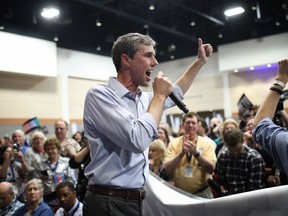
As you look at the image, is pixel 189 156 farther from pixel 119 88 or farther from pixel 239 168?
pixel 119 88

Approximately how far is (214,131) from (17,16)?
18.6ft

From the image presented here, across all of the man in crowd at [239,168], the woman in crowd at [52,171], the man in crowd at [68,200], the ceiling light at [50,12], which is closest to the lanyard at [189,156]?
the man in crowd at [239,168]

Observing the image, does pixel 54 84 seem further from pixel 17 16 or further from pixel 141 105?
pixel 141 105

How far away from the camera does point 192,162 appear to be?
364cm

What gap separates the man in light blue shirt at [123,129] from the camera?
146 cm

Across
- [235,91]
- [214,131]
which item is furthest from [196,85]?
[214,131]

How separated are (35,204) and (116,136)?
2682mm

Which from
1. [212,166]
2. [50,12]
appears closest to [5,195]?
[212,166]

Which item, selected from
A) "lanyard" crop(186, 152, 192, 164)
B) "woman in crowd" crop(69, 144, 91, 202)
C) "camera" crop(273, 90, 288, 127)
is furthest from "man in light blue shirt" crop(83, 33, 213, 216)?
"woman in crowd" crop(69, 144, 91, 202)

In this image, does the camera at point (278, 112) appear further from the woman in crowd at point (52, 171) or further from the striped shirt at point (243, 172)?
the woman in crowd at point (52, 171)

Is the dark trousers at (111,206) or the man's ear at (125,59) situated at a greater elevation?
the man's ear at (125,59)

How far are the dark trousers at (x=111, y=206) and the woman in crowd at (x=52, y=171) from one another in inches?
107

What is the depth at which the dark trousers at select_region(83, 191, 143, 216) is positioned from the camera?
1.57 m

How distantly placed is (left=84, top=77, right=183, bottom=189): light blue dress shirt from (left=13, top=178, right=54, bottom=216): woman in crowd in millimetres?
2306
